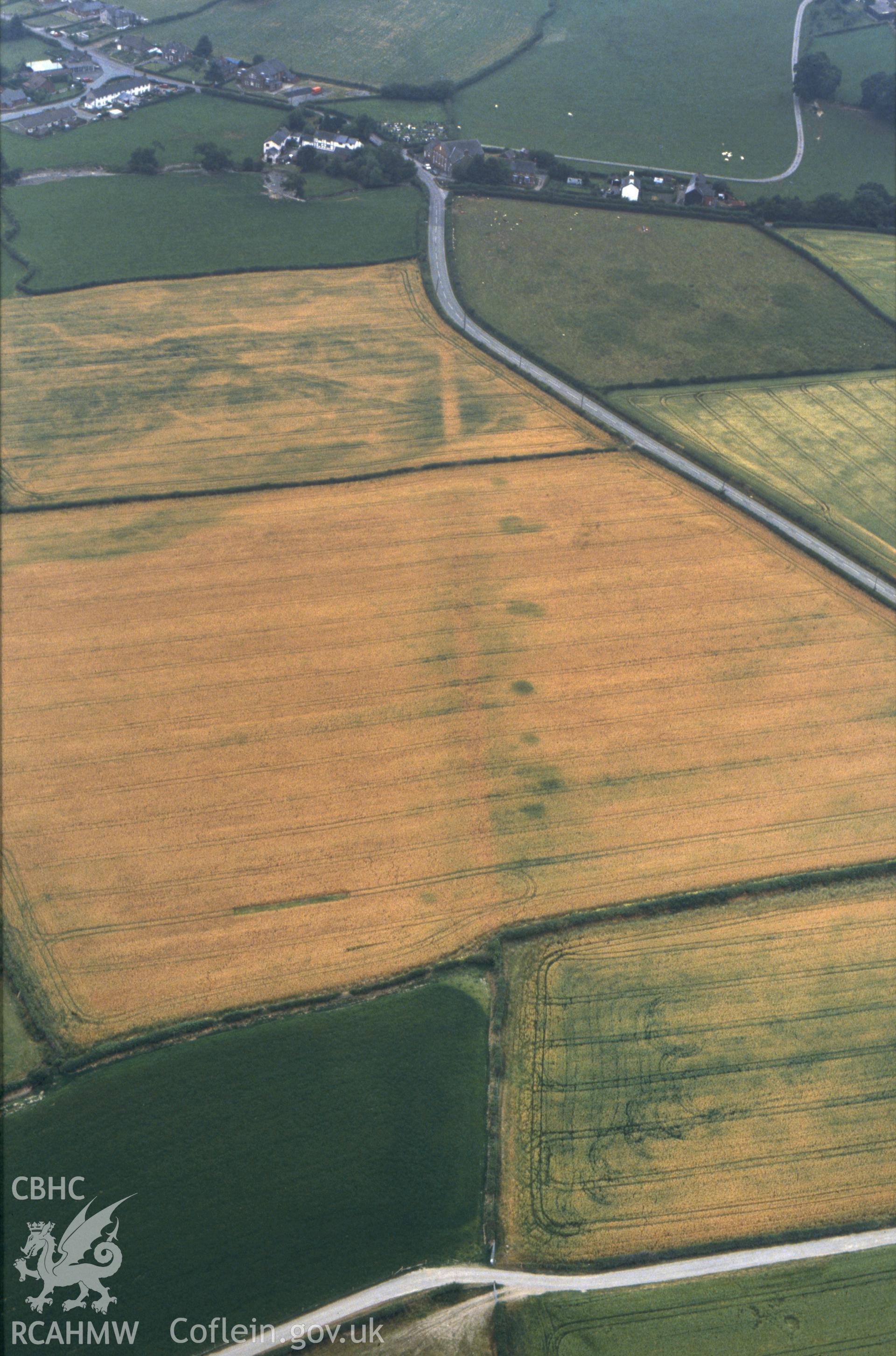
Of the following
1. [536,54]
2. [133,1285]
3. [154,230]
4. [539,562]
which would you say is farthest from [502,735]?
[536,54]

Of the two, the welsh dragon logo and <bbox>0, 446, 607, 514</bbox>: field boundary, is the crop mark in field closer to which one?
the welsh dragon logo

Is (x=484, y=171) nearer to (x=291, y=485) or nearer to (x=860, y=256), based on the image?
(x=860, y=256)

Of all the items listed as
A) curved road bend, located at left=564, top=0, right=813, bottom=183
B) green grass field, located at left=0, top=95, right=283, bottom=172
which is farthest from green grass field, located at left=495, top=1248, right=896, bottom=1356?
green grass field, located at left=0, top=95, right=283, bottom=172

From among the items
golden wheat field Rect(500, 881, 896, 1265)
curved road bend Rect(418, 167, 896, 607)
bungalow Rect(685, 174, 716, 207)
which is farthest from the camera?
bungalow Rect(685, 174, 716, 207)

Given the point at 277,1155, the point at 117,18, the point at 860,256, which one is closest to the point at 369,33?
the point at 117,18

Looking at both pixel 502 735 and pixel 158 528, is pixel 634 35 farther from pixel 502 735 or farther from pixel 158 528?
pixel 502 735

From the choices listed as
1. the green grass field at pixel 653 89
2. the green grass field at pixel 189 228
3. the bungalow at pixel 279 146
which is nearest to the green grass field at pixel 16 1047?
the green grass field at pixel 189 228

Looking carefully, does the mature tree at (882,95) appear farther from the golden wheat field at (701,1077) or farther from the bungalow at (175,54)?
the golden wheat field at (701,1077)
